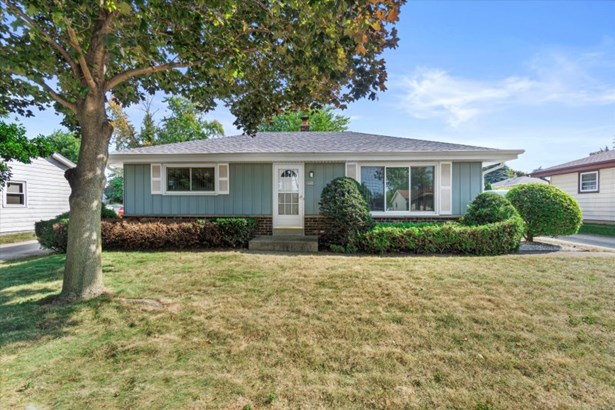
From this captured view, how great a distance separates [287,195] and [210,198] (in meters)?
2.66

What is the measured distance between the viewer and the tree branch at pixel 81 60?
3787 mm

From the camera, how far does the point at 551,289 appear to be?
4.49 metres

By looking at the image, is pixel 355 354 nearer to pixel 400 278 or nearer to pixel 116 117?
pixel 400 278

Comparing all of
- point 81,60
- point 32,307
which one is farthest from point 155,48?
point 32,307

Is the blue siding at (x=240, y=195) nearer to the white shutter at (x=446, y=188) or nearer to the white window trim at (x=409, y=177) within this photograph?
the white shutter at (x=446, y=188)

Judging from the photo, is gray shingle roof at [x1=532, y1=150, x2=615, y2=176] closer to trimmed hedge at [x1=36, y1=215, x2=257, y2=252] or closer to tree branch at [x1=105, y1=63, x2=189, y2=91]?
trimmed hedge at [x1=36, y1=215, x2=257, y2=252]

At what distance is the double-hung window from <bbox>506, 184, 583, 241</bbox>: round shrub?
2.69 meters

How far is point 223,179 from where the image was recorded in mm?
9586

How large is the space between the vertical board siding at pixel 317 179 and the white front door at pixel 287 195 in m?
0.24

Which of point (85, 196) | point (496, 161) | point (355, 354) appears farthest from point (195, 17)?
point (496, 161)

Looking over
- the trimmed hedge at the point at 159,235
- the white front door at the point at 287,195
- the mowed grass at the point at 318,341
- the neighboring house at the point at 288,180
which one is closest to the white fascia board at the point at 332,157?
the neighboring house at the point at 288,180

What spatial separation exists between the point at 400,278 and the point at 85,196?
17.2 feet

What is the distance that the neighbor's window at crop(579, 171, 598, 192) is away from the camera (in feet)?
45.5

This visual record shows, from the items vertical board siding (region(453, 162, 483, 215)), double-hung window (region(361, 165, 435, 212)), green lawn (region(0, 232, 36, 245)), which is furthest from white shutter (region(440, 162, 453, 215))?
green lawn (region(0, 232, 36, 245))
